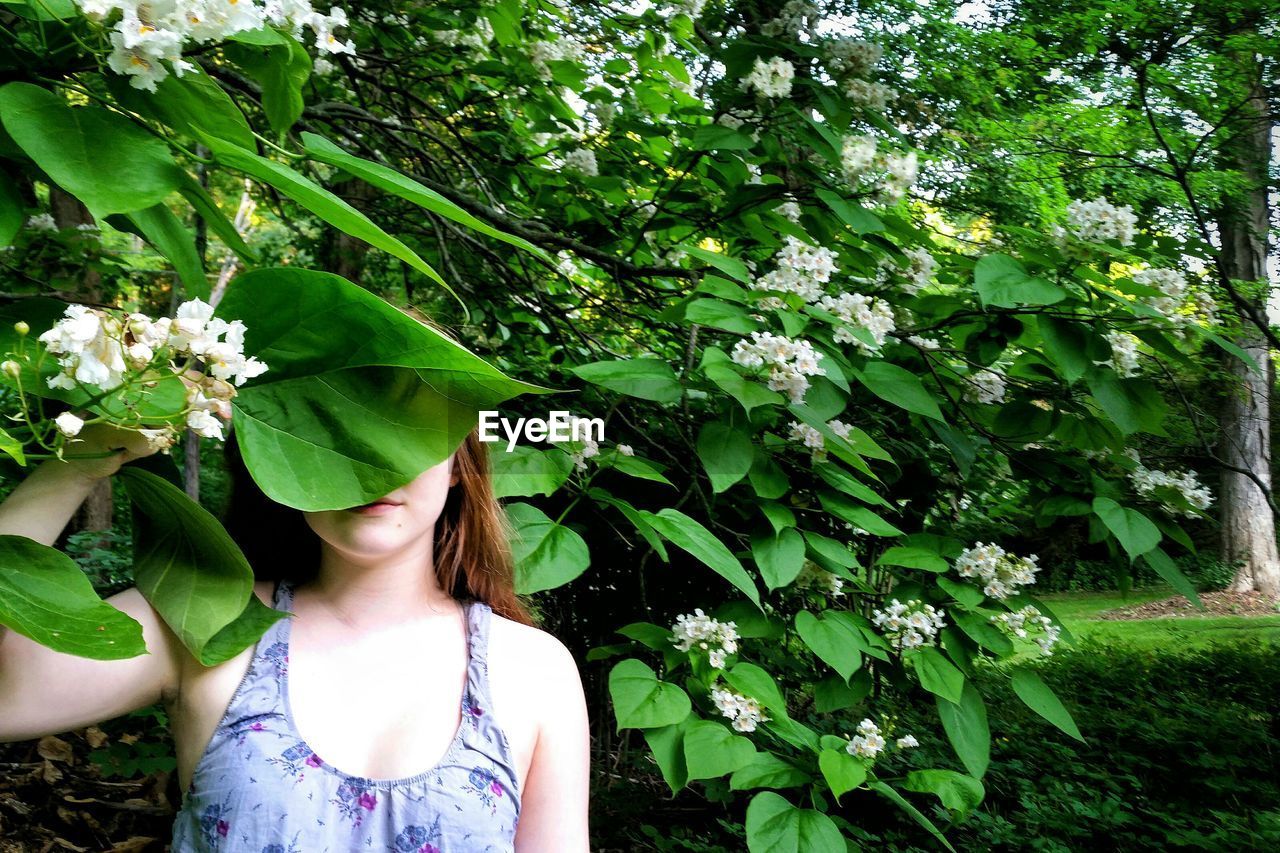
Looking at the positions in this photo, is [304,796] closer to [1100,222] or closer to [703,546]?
[703,546]

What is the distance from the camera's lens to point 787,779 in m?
1.69

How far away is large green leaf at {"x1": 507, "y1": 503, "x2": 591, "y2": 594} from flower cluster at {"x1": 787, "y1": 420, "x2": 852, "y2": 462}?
52 cm

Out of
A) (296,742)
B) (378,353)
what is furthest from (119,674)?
(378,353)

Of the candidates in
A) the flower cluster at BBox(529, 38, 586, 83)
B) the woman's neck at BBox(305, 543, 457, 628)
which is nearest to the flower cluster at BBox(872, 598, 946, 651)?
the woman's neck at BBox(305, 543, 457, 628)

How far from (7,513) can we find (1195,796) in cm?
379

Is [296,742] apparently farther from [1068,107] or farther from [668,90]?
[1068,107]

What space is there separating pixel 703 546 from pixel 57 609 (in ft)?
3.17

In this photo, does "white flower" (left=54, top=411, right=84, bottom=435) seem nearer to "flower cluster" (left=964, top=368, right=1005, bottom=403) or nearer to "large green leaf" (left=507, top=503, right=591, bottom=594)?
"large green leaf" (left=507, top=503, right=591, bottom=594)

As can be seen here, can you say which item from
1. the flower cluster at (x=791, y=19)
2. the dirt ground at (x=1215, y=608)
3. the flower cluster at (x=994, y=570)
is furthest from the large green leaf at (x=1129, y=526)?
the dirt ground at (x=1215, y=608)

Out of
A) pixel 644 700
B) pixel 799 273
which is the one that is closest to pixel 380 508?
pixel 644 700

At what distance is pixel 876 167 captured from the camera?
216cm

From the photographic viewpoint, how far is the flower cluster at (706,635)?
5.56 ft

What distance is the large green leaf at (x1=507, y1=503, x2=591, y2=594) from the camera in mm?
1470

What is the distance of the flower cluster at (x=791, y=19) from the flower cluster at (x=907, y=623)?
4.41 ft
